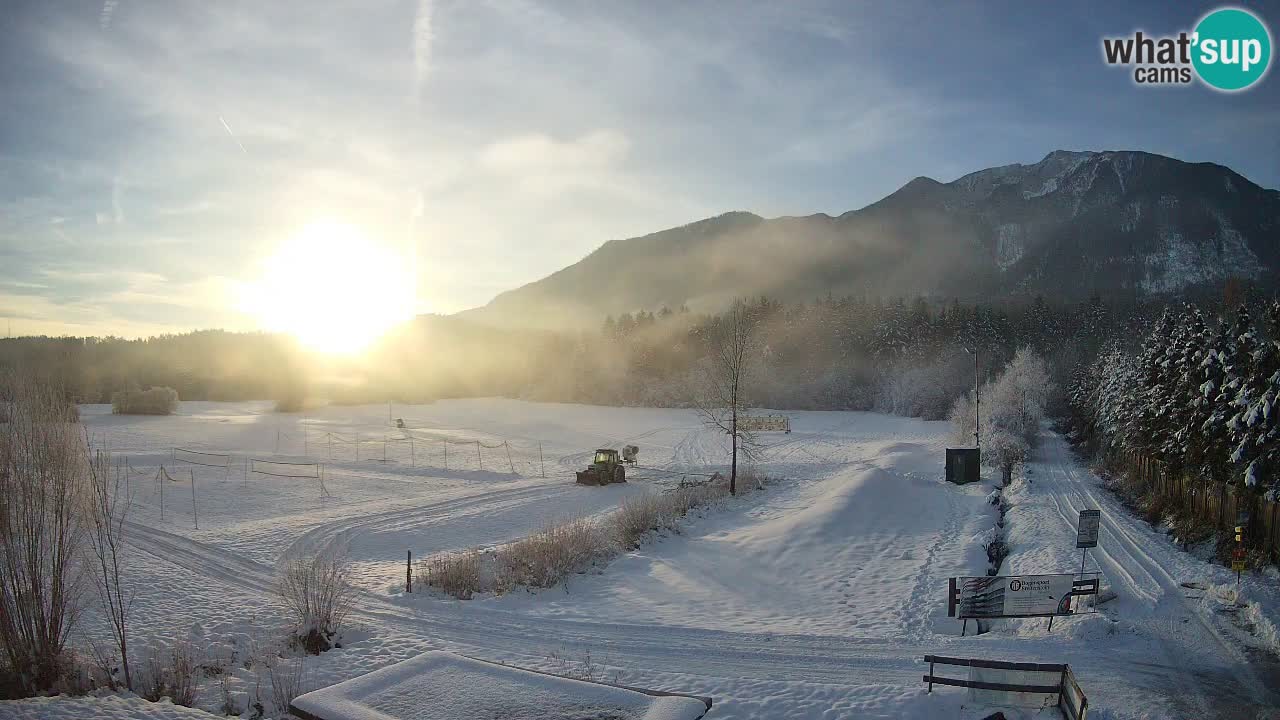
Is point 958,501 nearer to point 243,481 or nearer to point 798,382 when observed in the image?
point 243,481

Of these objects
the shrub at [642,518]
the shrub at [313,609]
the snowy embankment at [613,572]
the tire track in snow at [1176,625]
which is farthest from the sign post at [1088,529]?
the shrub at [313,609]

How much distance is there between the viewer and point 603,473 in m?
37.1

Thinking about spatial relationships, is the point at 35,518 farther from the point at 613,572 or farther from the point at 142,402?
the point at 142,402

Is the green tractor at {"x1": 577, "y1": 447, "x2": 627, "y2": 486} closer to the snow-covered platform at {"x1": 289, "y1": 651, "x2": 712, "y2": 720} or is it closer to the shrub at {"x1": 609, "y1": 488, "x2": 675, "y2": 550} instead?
the shrub at {"x1": 609, "y1": 488, "x2": 675, "y2": 550}

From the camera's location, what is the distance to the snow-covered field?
11.2 metres

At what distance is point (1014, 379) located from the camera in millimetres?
59094

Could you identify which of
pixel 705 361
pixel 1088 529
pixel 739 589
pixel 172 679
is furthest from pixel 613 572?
pixel 705 361

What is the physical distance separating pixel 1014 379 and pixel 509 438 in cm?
4581

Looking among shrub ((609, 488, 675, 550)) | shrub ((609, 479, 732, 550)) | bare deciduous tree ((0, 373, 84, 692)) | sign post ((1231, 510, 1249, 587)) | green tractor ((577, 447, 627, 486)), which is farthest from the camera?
green tractor ((577, 447, 627, 486))

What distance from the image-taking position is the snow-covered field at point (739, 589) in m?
11.2

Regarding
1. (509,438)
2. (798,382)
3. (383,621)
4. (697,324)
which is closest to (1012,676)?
(383,621)

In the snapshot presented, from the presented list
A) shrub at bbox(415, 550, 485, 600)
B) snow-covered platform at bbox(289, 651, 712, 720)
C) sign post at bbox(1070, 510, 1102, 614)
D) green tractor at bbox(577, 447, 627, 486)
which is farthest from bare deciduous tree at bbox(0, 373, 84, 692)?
green tractor at bbox(577, 447, 627, 486)

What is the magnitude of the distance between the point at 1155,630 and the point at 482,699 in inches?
532

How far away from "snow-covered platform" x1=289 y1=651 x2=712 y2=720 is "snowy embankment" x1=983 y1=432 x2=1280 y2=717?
7.22 m
